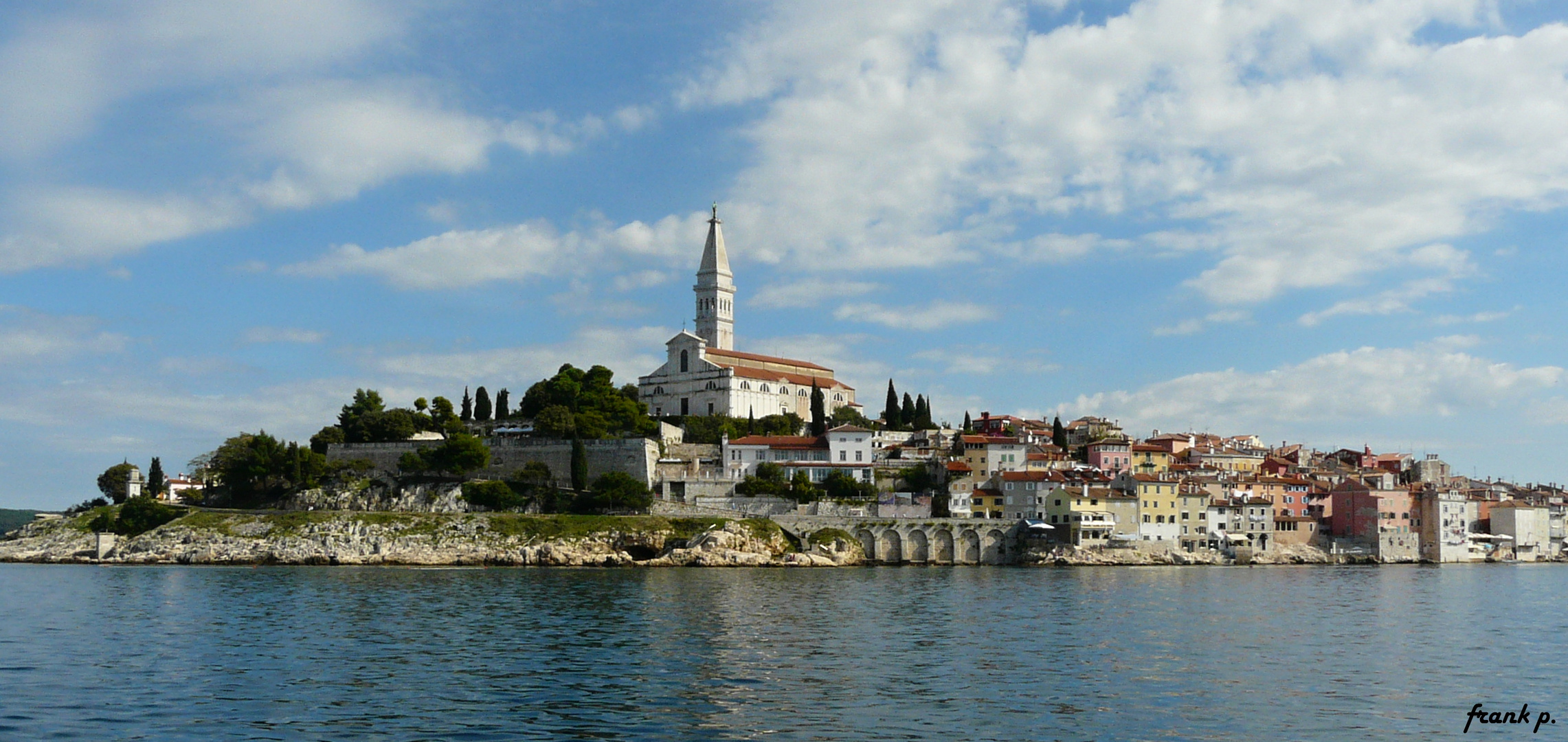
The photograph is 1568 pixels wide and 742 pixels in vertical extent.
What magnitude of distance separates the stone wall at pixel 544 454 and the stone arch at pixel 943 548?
17496 mm

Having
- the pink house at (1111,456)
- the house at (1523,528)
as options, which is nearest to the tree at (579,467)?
the pink house at (1111,456)

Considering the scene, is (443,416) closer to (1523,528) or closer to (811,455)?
(811,455)

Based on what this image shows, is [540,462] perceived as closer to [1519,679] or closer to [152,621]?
[152,621]

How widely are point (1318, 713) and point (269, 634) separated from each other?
24191 mm

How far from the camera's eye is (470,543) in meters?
63.3

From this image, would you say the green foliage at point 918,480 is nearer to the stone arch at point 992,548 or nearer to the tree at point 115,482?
the stone arch at point 992,548

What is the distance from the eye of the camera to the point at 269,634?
30.5 meters

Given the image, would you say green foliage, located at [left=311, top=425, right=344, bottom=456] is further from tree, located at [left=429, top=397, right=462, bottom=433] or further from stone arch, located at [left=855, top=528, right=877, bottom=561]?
stone arch, located at [left=855, top=528, right=877, bottom=561]

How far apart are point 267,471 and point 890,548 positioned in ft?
128

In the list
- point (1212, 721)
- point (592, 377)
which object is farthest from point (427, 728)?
point (592, 377)

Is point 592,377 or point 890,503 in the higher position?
point 592,377

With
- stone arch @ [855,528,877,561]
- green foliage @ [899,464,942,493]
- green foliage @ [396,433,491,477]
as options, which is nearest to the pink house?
green foliage @ [899,464,942,493]

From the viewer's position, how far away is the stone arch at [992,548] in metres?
68.5

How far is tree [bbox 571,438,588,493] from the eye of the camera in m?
70.3
